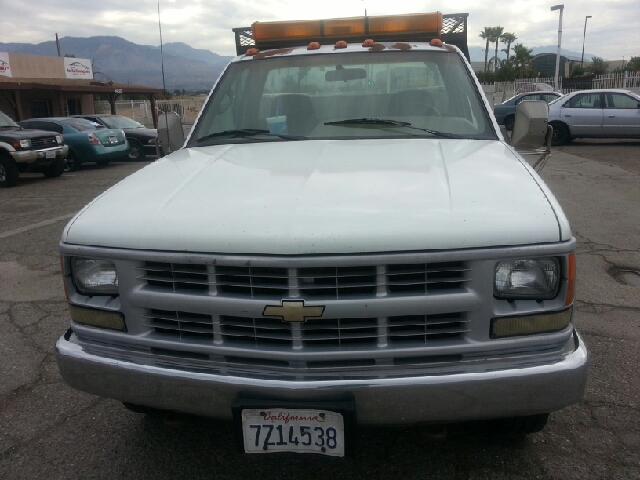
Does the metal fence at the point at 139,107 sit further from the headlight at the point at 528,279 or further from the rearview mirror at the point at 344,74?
the headlight at the point at 528,279

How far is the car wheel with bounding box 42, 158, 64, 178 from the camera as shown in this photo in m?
13.3

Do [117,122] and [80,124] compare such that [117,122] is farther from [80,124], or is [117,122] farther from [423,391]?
[423,391]

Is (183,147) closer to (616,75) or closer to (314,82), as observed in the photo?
(314,82)

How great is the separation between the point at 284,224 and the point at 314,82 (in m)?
1.89

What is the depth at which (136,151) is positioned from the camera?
1683cm

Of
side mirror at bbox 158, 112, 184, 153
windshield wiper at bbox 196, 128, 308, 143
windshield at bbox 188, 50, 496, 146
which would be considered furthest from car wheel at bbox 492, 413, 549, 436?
side mirror at bbox 158, 112, 184, 153

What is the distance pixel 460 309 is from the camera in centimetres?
206

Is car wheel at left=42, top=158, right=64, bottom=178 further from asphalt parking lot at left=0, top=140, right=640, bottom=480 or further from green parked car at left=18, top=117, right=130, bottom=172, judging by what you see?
asphalt parking lot at left=0, top=140, right=640, bottom=480

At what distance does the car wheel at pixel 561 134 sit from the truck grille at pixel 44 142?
13.1 meters

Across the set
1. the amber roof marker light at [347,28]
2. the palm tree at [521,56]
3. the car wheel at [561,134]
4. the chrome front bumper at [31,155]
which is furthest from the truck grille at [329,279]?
the palm tree at [521,56]

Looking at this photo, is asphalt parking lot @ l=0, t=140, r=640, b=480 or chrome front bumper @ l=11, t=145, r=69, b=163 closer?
asphalt parking lot @ l=0, t=140, r=640, b=480

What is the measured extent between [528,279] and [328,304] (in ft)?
2.43

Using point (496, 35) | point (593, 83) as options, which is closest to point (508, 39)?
point (496, 35)

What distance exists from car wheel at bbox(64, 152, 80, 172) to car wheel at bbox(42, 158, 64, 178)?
4.46ft
